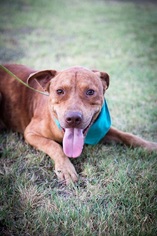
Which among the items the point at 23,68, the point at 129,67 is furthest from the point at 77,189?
the point at 129,67

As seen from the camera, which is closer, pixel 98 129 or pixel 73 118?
pixel 73 118

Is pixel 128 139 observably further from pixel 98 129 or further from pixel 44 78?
pixel 44 78

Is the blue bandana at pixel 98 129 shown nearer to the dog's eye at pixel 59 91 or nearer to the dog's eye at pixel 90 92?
the dog's eye at pixel 90 92

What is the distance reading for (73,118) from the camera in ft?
9.44

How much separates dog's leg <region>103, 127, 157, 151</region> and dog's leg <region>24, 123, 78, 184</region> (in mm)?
833

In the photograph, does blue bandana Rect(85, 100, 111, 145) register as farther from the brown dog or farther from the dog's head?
the dog's head

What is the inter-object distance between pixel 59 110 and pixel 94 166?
79 centimetres

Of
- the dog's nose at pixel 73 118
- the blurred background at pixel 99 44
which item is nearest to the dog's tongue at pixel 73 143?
the dog's nose at pixel 73 118

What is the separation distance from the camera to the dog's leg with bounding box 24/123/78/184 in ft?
9.88

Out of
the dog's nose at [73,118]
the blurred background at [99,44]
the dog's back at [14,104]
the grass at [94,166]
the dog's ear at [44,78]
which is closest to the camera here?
the grass at [94,166]

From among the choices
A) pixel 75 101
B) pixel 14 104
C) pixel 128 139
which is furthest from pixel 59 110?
pixel 14 104

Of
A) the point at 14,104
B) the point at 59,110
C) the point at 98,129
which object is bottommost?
the point at 14,104

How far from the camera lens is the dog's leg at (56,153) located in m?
3.01

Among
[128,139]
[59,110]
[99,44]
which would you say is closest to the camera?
[59,110]
